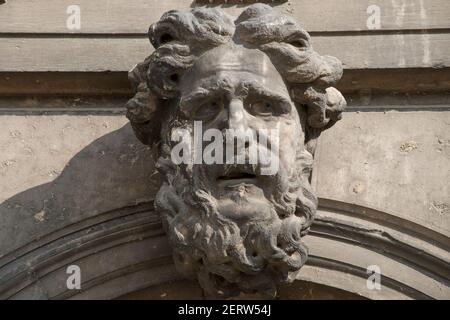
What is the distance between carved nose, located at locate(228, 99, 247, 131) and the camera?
4266mm

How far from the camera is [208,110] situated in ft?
14.4

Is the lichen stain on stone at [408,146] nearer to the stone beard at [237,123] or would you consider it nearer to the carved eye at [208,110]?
the stone beard at [237,123]

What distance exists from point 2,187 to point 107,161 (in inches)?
15.4

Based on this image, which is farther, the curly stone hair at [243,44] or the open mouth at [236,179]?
the curly stone hair at [243,44]

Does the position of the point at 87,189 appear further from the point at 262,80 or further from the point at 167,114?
the point at 262,80

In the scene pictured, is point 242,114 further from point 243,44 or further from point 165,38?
point 165,38

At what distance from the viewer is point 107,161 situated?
492cm

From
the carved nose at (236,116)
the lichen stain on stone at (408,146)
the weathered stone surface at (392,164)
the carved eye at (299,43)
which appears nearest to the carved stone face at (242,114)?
the carved nose at (236,116)

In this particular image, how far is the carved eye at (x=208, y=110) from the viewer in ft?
14.3

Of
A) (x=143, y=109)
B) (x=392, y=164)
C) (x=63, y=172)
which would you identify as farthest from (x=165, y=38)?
(x=392, y=164)

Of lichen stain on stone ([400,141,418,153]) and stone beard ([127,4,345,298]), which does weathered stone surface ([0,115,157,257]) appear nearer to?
stone beard ([127,4,345,298])

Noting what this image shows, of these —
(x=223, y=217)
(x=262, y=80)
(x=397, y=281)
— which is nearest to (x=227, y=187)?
(x=223, y=217)
